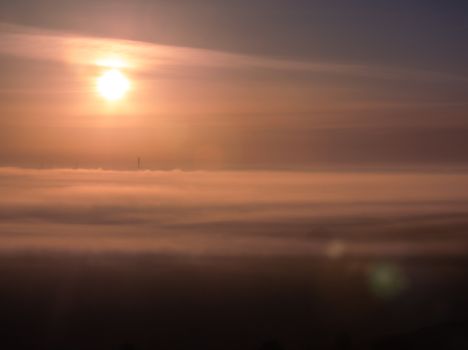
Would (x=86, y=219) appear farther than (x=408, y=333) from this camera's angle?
Yes

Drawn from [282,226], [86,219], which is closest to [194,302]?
[282,226]

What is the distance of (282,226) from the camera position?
90.2 m

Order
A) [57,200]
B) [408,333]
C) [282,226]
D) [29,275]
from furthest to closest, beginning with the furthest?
[57,200], [282,226], [29,275], [408,333]

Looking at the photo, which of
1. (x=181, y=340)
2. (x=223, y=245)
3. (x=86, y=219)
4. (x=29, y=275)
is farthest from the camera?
(x=86, y=219)

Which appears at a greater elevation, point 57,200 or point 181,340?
point 57,200

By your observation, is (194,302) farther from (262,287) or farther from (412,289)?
(412,289)

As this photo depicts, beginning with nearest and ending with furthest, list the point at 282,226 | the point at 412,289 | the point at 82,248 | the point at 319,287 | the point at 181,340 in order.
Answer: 1. the point at 181,340
2. the point at 412,289
3. the point at 319,287
4. the point at 82,248
5. the point at 282,226

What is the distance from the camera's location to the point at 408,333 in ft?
90.1

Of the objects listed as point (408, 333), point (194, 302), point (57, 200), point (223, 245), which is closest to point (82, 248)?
point (223, 245)

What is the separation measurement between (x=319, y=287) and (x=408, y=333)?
65.0ft

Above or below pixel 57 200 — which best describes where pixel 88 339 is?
below

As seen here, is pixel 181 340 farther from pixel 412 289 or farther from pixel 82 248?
pixel 82 248

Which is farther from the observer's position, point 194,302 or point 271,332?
point 194,302

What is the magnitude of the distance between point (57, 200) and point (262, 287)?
9425 cm
